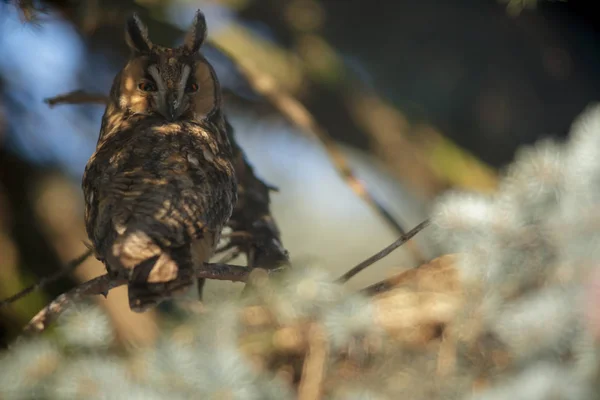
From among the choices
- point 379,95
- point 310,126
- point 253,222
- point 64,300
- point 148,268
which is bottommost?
point 64,300

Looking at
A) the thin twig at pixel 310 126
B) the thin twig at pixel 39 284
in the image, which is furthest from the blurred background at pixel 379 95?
the thin twig at pixel 39 284

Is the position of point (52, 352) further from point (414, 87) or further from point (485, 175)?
point (414, 87)

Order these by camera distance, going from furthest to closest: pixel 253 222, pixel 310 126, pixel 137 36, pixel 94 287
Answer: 1. pixel 310 126
2. pixel 253 222
3. pixel 137 36
4. pixel 94 287

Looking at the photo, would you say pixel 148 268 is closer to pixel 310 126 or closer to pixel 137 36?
pixel 137 36

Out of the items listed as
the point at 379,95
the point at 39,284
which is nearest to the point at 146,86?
the point at 39,284

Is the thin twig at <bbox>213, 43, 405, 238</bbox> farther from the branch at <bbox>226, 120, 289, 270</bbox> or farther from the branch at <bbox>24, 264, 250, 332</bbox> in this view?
the branch at <bbox>24, 264, 250, 332</bbox>

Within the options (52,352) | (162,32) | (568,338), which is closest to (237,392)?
(52,352)

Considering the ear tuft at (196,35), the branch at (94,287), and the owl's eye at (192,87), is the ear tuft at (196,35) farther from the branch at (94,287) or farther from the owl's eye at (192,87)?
the branch at (94,287)

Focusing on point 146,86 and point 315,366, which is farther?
point 146,86
